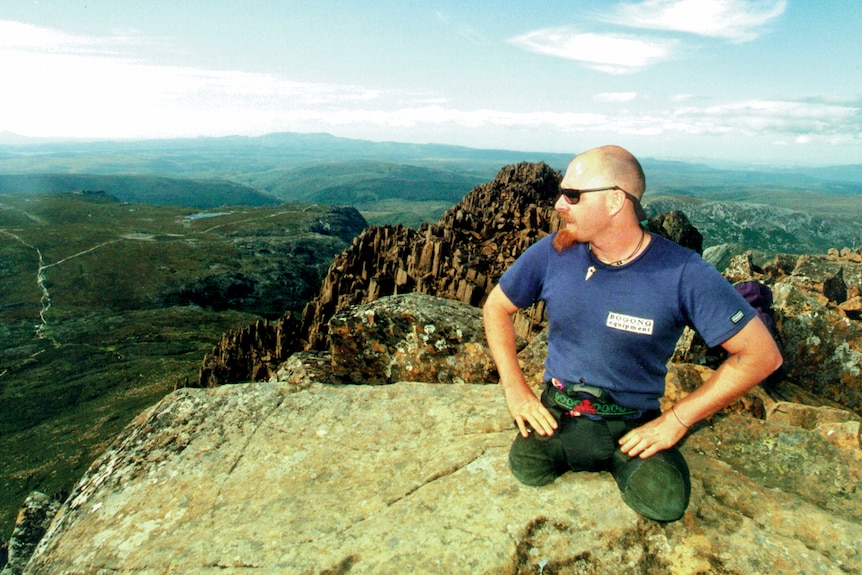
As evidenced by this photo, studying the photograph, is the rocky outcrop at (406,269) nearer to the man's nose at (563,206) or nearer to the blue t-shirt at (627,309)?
the blue t-shirt at (627,309)

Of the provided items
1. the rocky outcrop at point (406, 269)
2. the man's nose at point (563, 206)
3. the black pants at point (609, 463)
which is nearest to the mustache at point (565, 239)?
the man's nose at point (563, 206)

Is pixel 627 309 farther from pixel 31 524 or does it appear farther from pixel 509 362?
pixel 31 524

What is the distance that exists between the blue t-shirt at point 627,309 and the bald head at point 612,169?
791 mm

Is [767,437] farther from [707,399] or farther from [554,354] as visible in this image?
[554,354]

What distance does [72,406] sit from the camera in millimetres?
102250

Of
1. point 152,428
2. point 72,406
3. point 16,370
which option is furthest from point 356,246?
point 16,370

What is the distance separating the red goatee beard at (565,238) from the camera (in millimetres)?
6168

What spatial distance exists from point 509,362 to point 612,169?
2.96m

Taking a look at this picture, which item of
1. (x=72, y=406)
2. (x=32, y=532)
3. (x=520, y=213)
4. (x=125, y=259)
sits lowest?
(x=72, y=406)

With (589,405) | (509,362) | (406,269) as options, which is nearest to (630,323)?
(589,405)

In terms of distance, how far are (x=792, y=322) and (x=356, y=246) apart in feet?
201

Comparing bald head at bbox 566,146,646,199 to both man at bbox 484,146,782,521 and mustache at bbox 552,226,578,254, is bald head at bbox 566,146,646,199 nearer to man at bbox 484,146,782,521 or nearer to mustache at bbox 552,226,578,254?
man at bbox 484,146,782,521

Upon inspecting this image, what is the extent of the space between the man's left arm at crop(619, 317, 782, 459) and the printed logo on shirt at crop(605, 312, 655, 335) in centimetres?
82

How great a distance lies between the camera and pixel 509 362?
696cm
